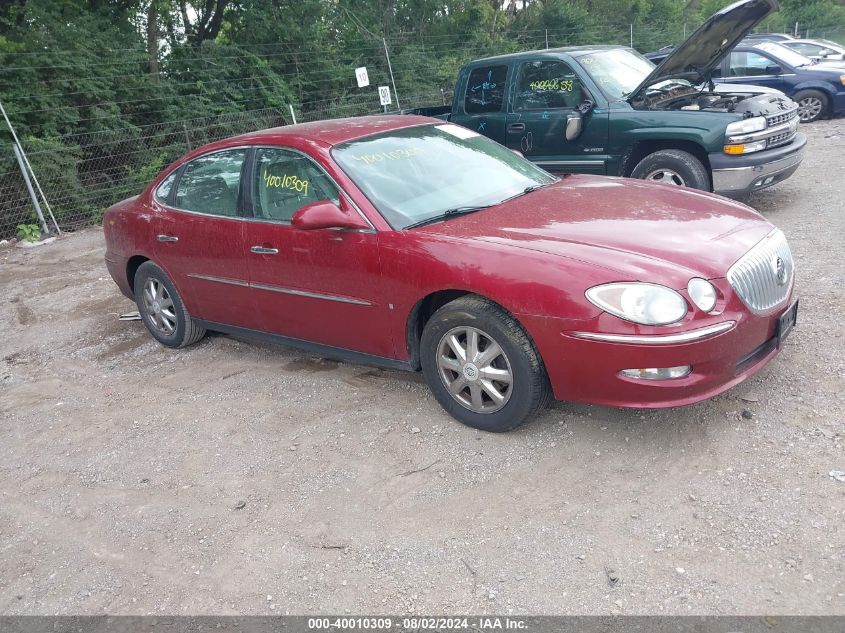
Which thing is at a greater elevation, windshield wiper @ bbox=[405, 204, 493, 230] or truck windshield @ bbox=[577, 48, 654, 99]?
truck windshield @ bbox=[577, 48, 654, 99]

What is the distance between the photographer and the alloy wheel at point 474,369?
3738mm

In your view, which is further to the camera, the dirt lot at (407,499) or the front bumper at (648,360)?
the front bumper at (648,360)

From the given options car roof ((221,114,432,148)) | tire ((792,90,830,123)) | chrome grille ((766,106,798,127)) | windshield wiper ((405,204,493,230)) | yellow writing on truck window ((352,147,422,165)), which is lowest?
tire ((792,90,830,123))

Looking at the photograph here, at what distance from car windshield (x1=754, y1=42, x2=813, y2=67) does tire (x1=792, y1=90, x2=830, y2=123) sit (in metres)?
0.53

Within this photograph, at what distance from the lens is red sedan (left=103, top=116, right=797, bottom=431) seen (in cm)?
338

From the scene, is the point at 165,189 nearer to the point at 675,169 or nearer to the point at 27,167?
the point at 675,169

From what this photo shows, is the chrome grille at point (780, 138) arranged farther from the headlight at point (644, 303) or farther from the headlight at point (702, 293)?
the headlight at point (644, 303)

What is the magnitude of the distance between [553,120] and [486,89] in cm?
102

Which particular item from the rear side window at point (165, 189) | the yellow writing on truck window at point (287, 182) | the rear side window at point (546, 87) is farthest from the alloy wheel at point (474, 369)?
the rear side window at point (546, 87)

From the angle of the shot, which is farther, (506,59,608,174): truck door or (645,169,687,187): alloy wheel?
(506,59,608,174): truck door

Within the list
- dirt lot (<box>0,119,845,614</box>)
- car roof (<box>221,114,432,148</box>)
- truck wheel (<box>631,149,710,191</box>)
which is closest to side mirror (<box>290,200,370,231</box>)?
car roof (<box>221,114,432,148</box>)

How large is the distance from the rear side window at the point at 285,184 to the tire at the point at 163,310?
1.30m

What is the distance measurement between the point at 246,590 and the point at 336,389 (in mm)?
1829

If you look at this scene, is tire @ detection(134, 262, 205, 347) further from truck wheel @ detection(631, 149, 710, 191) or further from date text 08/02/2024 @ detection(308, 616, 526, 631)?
truck wheel @ detection(631, 149, 710, 191)
